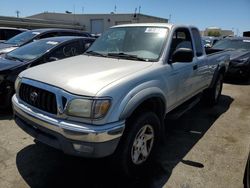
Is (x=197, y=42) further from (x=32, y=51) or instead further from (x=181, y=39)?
(x=32, y=51)

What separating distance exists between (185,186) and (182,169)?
38 centimetres

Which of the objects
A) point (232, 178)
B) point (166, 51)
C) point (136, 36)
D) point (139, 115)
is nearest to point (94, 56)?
point (136, 36)

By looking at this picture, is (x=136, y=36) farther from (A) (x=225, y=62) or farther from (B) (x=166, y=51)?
(A) (x=225, y=62)

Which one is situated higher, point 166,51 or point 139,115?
point 166,51

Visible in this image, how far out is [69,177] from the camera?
3.22m

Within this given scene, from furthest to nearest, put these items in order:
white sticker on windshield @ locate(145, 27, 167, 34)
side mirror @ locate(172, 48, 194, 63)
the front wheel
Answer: white sticker on windshield @ locate(145, 27, 167, 34) < side mirror @ locate(172, 48, 194, 63) < the front wheel

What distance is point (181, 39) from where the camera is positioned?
460 centimetres

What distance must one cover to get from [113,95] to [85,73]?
612mm

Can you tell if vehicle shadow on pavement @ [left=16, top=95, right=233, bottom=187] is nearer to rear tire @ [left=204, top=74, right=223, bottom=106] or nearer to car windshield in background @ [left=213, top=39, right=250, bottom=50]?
rear tire @ [left=204, top=74, right=223, bottom=106]

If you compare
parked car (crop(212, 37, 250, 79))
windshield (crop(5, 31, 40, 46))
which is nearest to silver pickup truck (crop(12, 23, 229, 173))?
windshield (crop(5, 31, 40, 46))

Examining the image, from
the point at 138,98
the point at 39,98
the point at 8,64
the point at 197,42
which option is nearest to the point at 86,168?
Answer: the point at 39,98

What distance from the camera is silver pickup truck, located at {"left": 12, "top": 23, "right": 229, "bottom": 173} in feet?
8.65

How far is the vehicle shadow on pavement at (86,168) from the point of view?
3.14 metres

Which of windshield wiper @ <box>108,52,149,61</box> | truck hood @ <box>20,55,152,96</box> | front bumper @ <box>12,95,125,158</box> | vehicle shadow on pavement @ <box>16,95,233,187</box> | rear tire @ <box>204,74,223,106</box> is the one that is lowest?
vehicle shadow on pavement @ <box>16,95,233,187</box>
